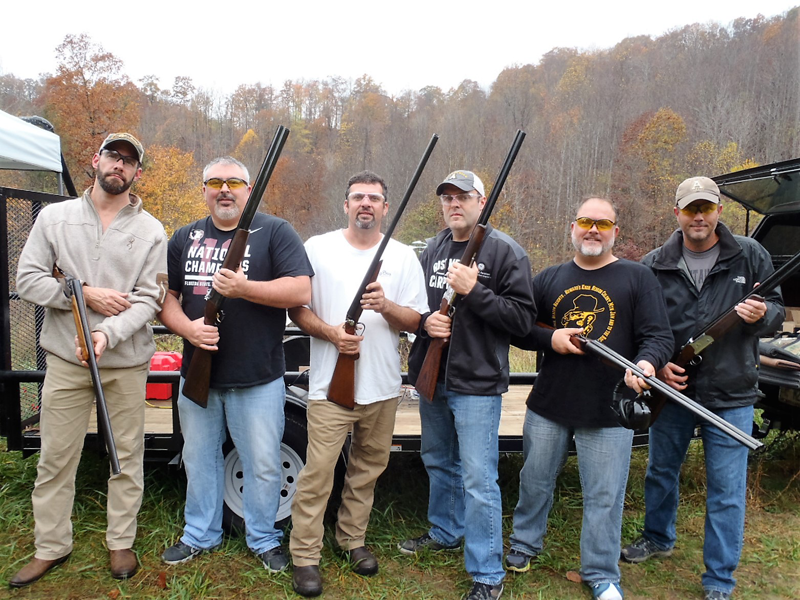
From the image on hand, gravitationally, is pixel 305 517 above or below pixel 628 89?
below

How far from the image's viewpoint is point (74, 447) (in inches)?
132

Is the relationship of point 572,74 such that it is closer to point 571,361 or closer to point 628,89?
point 628,89

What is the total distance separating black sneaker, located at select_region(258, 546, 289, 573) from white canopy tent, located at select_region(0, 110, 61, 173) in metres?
3.94

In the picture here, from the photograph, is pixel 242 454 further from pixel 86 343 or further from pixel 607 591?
pixel 607 591

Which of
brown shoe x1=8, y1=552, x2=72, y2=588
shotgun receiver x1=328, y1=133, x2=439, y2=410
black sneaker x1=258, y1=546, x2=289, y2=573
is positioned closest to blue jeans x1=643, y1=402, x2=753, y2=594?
shotgun receiver x1=328, y1=133, x2=439, y2=410

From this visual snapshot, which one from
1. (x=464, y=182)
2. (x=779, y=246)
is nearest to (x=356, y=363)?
(x=464, y=182)

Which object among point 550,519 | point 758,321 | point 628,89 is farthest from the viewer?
point 628,89

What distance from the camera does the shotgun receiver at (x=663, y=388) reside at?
8.70ft

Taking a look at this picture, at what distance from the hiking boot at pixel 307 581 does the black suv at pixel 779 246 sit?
3387 millimetres

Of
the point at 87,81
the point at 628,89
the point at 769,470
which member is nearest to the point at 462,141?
the point at 628,89

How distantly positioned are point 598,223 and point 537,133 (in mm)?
45746

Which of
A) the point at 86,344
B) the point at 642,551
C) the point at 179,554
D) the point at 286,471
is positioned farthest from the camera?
the point at 286,471

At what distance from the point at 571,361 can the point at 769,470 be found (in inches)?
143

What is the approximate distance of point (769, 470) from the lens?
5.52 m
